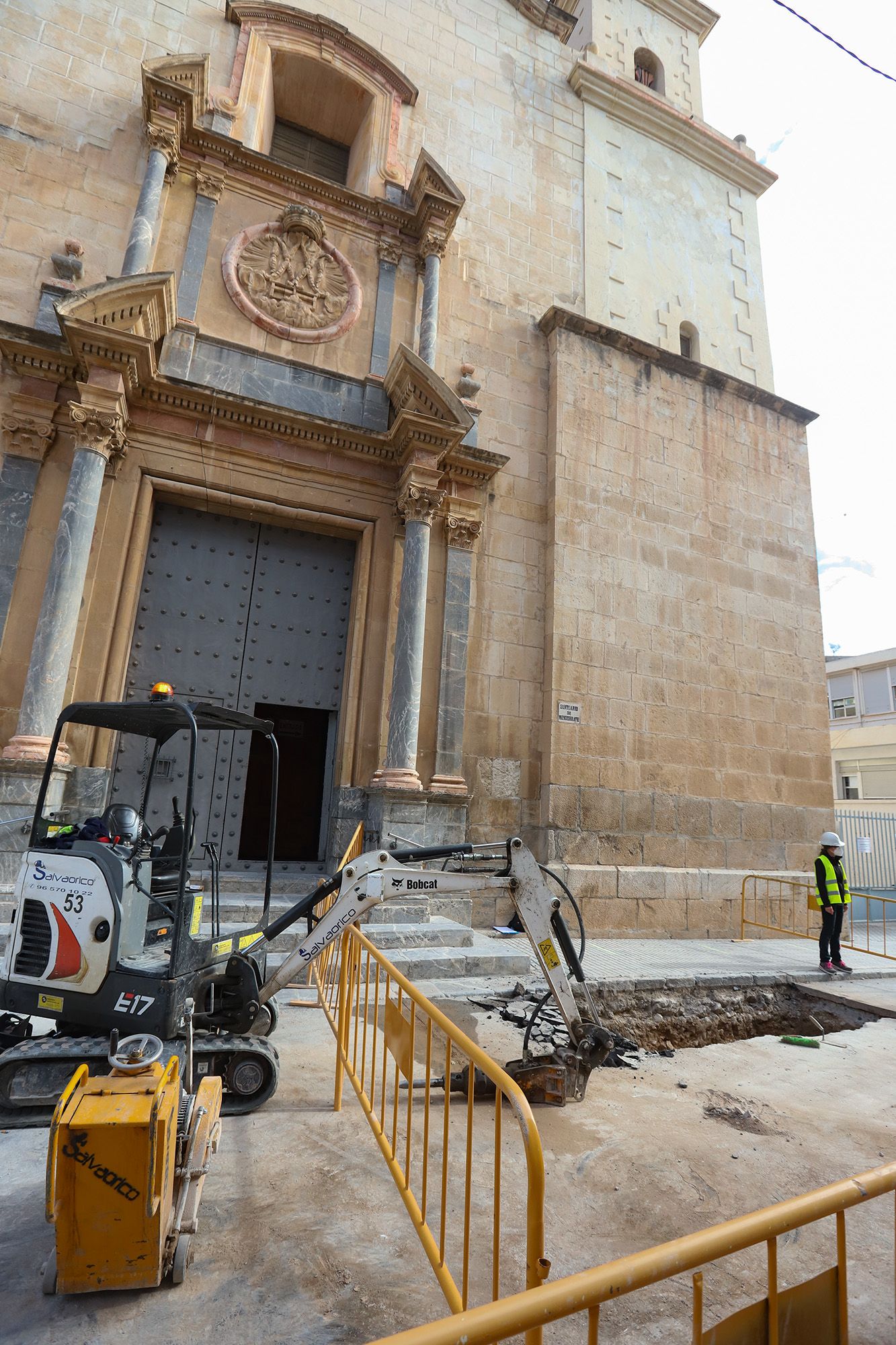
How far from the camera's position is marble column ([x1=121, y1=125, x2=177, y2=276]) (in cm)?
851

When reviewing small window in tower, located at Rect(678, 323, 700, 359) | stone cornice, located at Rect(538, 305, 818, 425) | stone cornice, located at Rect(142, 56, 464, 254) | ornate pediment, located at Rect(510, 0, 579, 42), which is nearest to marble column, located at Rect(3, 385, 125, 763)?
stone cornice, located at Rect(142, 56, 464, 254)

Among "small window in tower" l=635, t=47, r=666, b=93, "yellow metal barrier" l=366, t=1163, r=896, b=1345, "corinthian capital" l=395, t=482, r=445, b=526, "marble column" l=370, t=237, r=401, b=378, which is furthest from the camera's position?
"small window in tower" l=635, t=47, r=666, b=93

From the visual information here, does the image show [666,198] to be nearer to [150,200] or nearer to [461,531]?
[461,531]

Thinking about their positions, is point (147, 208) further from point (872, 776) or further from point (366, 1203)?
point (872, 776)

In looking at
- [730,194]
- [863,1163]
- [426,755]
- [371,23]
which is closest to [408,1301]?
[863,1163]

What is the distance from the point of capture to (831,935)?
797 cm

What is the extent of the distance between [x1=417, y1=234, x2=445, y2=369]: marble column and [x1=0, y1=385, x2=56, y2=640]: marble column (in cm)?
493

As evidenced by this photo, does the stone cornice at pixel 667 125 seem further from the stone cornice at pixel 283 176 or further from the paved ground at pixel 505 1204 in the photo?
the paved ground at pixel 505 1204

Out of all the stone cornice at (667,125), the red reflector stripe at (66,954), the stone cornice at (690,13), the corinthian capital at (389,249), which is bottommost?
the red reflector stripe at (66,954)

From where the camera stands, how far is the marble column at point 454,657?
8.92 m

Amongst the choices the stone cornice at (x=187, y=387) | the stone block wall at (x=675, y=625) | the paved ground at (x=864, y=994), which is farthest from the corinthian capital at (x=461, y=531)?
the paved ground at (x=864, y=994)

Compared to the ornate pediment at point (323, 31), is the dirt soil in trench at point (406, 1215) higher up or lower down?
lower down

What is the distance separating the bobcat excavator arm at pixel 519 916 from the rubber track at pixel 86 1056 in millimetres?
347

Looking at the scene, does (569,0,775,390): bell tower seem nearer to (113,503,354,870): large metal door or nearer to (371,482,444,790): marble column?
(371,482,444,790): marble column
